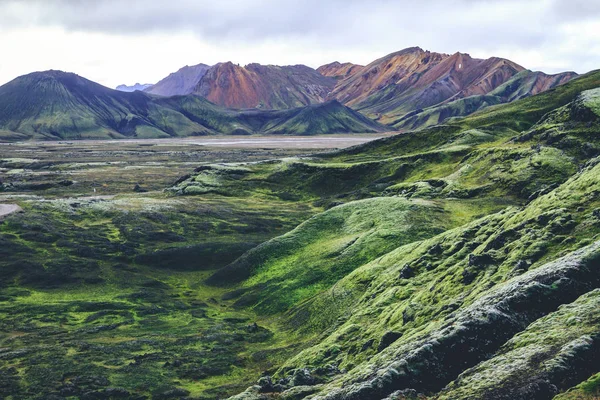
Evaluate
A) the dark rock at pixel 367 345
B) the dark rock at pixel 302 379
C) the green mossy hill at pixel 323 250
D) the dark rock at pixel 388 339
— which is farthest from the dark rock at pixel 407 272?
the green mossy hill at pixel 323 250

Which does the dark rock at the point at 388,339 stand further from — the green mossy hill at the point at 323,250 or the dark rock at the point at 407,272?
the green mossy hill at the point at 323,250

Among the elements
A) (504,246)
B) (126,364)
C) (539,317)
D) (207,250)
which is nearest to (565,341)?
(539,317)

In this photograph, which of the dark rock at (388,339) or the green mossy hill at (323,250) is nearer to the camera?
the dark rock at (388,339)

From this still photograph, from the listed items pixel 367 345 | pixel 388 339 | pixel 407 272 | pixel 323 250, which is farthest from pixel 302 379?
pixel 323 250

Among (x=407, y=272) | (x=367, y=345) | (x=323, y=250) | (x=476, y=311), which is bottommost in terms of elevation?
(x=367, y=345)

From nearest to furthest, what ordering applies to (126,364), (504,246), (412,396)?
1. (412,396)
2. (504,246)
3. (126,364)

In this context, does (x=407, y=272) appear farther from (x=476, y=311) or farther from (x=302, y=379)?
(x=476, y=311)

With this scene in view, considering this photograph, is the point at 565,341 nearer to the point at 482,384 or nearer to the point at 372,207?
the point at 482,384

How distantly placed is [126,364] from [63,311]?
3025cm

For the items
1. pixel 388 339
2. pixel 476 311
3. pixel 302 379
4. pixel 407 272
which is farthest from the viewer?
pixel 407 272

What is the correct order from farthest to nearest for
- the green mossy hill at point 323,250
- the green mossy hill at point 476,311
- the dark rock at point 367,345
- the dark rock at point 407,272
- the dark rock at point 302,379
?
the green mossy hill at point 323,250 → the dark rock at point 407,272 → the dark rock at point 367,345 → the dark rock at point 302,379 → the green mossy hill at point 476,311

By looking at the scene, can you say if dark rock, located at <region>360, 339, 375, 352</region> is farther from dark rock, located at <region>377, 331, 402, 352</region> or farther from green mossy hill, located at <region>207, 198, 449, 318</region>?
green mossy hill, located at <region>207, 198, 449, 318</region>

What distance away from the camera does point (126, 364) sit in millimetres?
68000

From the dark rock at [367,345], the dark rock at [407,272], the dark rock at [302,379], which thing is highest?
the dark rock at [407,272]
